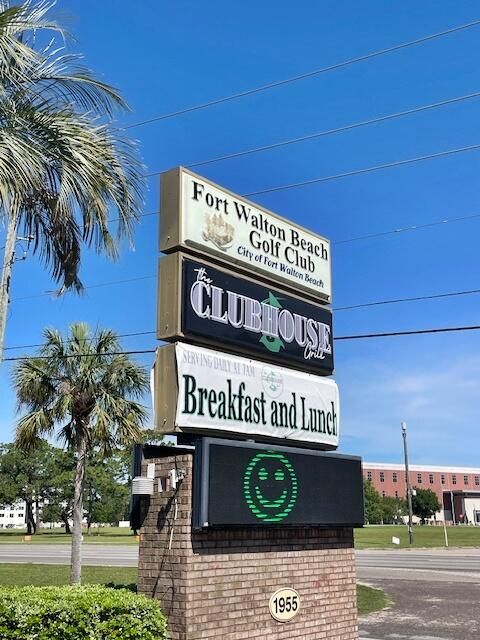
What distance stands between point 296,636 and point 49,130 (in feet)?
21.8

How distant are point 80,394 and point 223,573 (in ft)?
34.6

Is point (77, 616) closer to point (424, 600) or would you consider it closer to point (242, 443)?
point (242, 443)

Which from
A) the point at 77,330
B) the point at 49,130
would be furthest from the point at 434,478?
the point at 49,130

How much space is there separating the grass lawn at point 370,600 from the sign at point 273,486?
6.14 metres

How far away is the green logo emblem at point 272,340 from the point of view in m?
8.44

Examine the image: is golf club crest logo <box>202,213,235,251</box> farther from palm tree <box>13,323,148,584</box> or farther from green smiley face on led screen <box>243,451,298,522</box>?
palm tree <box>13,323,148,584</box>

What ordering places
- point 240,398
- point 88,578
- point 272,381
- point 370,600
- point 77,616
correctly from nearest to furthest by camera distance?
point 77,616, point 240,398, point 272,381, point 370,600, point 88,578

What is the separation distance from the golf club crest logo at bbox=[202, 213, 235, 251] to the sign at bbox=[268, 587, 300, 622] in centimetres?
405

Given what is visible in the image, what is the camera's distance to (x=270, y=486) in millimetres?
7512

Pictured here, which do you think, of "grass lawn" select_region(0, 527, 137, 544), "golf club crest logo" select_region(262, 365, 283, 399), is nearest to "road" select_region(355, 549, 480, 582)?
"golf club crest logo" select_region(262, 365, 283, 399)

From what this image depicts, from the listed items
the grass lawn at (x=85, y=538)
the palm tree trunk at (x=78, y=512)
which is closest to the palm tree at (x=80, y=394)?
the palm tree trunk at (x=78, y=512)

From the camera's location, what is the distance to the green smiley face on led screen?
23.9ft

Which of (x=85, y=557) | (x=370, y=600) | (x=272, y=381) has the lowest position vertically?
(x=85, y=557)

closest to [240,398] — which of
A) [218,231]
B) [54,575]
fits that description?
[218,231]
